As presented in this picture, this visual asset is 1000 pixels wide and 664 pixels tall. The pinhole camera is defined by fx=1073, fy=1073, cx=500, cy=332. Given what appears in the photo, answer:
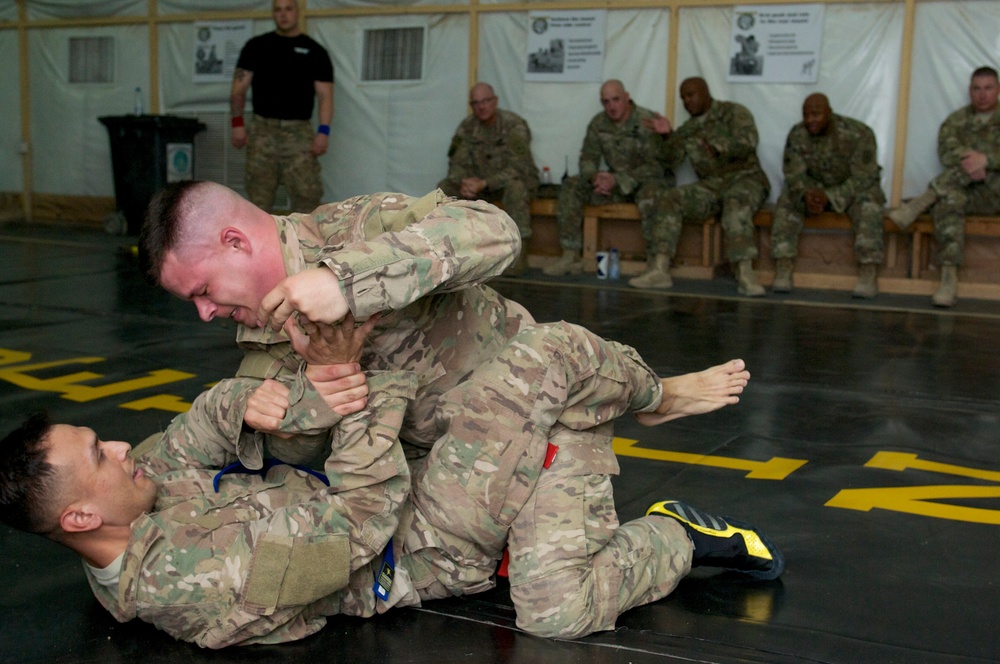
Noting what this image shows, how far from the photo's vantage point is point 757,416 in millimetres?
3959

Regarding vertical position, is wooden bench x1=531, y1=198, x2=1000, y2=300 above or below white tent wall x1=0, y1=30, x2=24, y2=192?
below

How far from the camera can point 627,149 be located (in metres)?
8.02

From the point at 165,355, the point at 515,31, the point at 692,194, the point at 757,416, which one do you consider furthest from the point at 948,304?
the point at 165,355

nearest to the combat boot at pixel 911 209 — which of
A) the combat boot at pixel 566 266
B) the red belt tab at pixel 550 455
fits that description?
the combat boot at pixel 566 266

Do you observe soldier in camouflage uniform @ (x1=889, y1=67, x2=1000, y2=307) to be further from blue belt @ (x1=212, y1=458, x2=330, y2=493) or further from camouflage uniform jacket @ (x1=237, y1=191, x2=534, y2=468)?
blue belt @ (x1=212, y1=458, x2=330, y2=493)

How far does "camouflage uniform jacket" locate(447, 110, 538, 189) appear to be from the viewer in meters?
8.32

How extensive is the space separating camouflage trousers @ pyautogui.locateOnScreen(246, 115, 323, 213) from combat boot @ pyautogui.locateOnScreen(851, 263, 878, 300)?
4.38 meters

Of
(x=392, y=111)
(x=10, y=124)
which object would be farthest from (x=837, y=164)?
(x=10, y=124)

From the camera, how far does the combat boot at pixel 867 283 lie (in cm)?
706

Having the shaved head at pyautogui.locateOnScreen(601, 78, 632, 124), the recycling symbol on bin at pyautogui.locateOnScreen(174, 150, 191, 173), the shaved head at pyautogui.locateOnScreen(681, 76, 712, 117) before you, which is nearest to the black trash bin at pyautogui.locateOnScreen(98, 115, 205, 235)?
the recycling symbol on bin at pyautogui.locateOnScreen(174, 150, 191, 173)

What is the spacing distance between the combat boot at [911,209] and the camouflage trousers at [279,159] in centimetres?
454

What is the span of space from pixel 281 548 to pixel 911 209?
6.07 meters

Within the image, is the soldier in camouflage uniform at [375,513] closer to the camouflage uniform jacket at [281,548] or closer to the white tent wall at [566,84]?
the camouflage uniform jacket at [281,548]

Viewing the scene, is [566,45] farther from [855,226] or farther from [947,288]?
[947,288]
